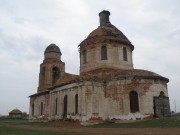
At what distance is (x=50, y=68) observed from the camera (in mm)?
33531

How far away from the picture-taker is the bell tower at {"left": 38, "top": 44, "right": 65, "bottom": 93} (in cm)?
3338

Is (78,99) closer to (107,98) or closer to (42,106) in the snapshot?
(107,98)

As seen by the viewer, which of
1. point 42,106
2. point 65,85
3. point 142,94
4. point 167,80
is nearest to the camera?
point 142,94

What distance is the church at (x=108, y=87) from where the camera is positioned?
2158 cm

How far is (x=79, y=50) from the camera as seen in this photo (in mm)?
28516

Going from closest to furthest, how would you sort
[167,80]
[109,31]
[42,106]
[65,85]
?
1. [167,80]
2. [65,85]
3. [109,31]
4. [42,106]

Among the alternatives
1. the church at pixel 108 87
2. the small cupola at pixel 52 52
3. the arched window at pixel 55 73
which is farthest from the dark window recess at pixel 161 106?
the small cupola at pixel 52 52

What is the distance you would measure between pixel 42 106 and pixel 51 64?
19.7 feet

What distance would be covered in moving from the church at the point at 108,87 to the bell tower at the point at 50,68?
543cm

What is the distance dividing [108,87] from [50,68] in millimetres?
13221

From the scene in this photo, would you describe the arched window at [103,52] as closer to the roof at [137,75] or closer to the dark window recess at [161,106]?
the roof at [137,75]

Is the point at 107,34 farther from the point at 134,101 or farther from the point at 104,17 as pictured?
the point at 134,101

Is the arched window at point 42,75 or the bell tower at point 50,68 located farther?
the arched window at point 42,75

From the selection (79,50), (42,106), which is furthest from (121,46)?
(42,106)
